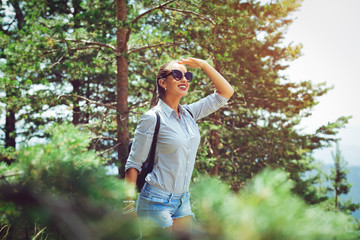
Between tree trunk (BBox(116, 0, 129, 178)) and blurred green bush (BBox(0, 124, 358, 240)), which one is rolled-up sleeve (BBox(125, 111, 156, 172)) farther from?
tree trunk (BBox(116, 0, 129, 178))

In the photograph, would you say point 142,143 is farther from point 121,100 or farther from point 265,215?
point 121,100

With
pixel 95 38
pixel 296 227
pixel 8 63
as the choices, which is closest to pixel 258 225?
pixel 296 227

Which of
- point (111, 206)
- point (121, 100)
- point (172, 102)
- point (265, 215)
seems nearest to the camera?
point (265, 215)

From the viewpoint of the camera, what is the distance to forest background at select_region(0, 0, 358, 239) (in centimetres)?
68

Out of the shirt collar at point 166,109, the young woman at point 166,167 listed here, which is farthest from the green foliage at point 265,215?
the shirt collar at point 166,109

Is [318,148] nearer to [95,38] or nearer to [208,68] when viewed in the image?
[95,38]

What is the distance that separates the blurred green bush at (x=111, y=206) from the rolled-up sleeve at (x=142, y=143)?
1.37 metres

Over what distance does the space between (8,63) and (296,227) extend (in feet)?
22.5

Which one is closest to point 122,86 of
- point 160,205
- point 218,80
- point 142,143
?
point 218,80

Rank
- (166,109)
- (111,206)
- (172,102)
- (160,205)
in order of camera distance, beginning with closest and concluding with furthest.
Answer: (111,206), (160,205), (166,109), (172,102)

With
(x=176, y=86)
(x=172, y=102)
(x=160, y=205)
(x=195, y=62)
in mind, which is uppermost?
(x=195, y=62)

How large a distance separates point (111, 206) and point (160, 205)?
1555 mm

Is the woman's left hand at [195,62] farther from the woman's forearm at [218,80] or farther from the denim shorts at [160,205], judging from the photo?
the denim shorts at [160,205]

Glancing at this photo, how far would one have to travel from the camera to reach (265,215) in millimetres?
525
